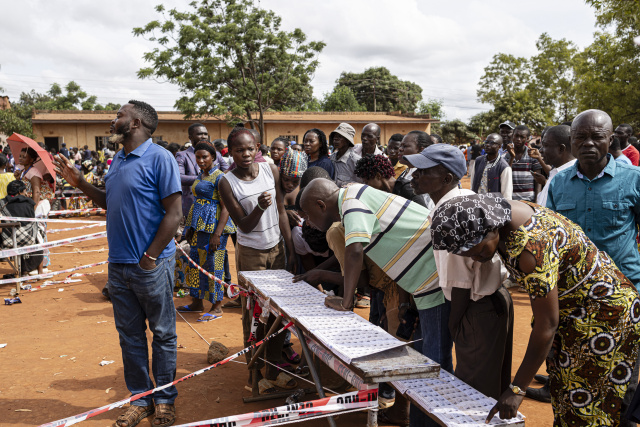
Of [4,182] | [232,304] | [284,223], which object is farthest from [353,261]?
[4,182]

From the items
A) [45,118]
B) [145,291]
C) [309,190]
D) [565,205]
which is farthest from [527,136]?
[45,118]

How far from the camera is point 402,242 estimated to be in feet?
10.1

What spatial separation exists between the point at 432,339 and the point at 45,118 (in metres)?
34.0

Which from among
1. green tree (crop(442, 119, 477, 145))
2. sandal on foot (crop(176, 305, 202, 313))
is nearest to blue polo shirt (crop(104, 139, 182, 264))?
sandal on foot (crop(176, 305, 202, 313))

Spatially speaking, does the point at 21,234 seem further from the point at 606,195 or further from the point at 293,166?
the point at 606,195

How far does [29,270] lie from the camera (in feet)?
28.5

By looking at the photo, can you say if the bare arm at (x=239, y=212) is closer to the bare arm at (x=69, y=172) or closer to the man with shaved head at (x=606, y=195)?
the bare arm at (x=69, y=172)

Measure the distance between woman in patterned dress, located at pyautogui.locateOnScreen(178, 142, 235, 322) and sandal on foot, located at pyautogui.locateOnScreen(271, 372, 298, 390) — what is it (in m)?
2.20

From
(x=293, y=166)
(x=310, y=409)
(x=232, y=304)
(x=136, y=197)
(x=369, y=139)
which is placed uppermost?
(x=369, y=139)

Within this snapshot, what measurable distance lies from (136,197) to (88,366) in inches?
95.5

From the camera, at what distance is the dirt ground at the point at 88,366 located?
407 cm

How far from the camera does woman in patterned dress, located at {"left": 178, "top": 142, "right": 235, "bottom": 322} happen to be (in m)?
6.17

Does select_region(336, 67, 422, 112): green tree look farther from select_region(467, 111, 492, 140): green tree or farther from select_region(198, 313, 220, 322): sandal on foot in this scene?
select_region(198, 313, 220, 322): sandal on foot

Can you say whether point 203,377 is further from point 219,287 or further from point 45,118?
point 45,118
